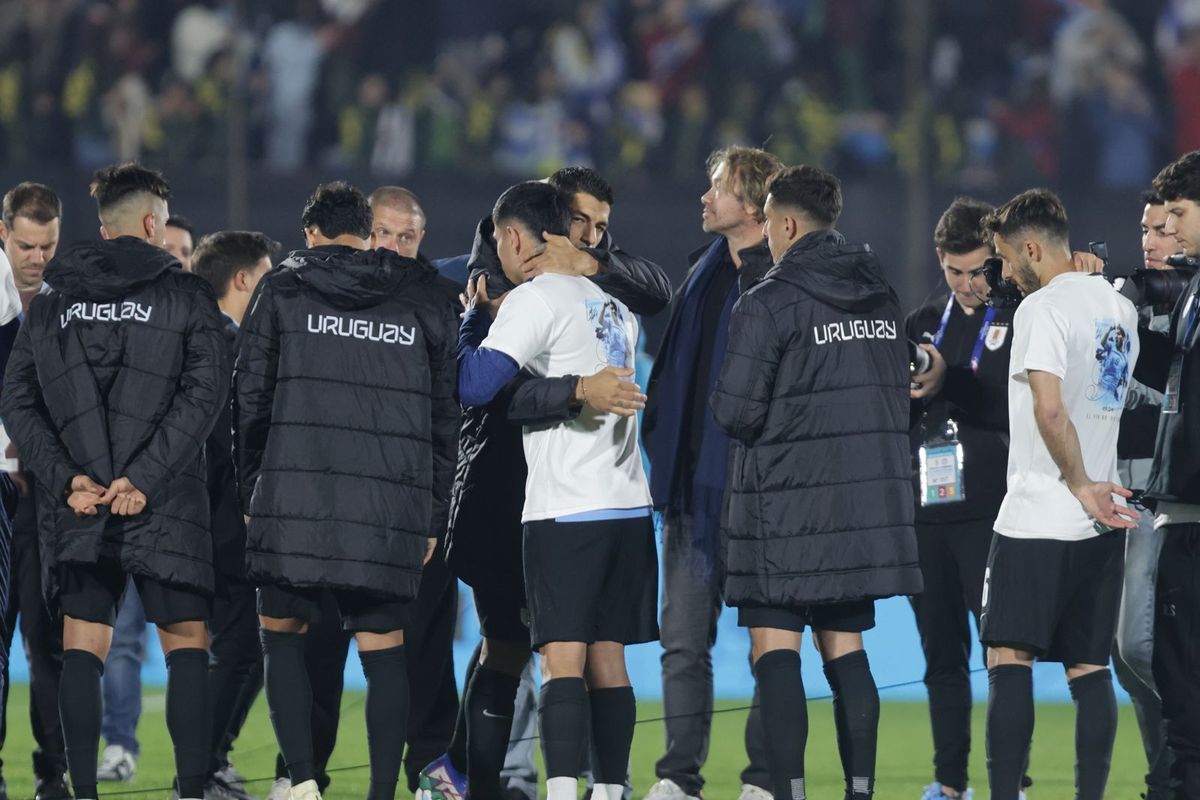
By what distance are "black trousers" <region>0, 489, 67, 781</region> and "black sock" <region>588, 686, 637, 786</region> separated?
56.5 inches

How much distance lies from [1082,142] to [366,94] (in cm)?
398

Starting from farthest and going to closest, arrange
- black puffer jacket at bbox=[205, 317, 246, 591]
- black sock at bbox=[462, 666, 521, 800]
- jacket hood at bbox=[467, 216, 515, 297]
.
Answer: black puffer jacket at bbox=[205, 317, 246, 591] → jacket hood at bbox=[467, 216, 515, 297] → black sock at bbox=[462, 666, 521, 800]

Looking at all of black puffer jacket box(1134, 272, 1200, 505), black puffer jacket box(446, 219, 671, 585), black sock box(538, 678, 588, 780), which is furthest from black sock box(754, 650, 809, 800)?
black puffer jacket box(1134, 272, 1200, 505)

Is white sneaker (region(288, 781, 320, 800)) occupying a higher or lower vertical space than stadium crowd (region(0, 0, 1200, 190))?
lower

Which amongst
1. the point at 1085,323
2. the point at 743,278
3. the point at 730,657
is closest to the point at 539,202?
the point at 743,278

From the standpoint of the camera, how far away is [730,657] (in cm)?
688

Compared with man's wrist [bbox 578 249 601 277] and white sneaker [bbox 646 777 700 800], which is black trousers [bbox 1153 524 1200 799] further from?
man's wrist [bbox 578 249 601 277]

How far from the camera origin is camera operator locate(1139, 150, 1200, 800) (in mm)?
3664

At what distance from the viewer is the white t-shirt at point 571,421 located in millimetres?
3711

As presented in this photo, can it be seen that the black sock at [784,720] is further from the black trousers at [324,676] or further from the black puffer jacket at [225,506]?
the black puffer jacket at [225,506]

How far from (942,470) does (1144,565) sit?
577 mm

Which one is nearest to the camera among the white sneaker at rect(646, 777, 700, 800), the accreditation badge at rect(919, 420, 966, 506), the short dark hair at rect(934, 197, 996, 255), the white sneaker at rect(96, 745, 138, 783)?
the white sneaker at rect(646, 777, 700, 800)

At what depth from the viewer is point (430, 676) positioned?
14.4 ft

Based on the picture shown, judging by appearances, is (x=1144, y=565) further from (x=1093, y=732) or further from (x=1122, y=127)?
(x=1122, y=127)
